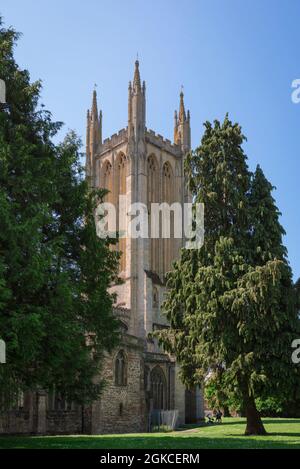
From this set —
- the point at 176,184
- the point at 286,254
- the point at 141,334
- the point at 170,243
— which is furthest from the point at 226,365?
the point at 176,184

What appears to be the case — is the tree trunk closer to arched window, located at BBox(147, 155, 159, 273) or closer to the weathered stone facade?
the weathered stone facade

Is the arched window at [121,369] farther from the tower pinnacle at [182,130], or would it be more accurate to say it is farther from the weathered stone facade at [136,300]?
the tower pinnacle at [182,130]

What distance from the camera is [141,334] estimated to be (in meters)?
48.1

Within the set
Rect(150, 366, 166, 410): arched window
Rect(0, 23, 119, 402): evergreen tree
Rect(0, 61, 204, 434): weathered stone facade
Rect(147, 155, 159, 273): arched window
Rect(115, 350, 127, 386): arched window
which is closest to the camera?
Rect(0, 23, 119, 402): evergreen tree

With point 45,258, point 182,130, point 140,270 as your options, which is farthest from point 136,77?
point 45,258

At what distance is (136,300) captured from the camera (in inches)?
1961

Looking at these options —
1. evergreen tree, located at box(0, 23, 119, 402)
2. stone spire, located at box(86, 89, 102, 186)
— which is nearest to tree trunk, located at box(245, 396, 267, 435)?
evergreen tree, located at box(0, 23, 119, 402)

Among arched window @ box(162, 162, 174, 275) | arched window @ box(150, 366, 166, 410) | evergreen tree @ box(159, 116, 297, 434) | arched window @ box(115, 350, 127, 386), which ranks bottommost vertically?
arched window @ box(150, 366, 166, 410)

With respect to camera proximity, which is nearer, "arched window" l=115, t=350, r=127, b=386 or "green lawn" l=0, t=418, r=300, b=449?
"green lawn" l=0, t=418, r=300, b=449

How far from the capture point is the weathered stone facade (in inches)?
1151

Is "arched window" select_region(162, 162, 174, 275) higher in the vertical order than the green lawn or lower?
higher

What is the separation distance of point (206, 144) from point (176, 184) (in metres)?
36.8

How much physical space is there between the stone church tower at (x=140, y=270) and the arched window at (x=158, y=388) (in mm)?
74

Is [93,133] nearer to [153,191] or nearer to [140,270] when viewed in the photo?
[153,191]
